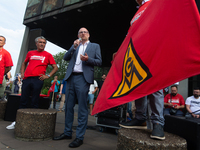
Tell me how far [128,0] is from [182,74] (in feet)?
24.2

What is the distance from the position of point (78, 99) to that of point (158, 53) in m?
1.69

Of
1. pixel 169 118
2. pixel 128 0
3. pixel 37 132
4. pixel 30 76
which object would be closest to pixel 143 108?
pixel 169 118

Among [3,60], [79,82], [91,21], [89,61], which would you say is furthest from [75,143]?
[91,21]

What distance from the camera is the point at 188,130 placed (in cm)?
162

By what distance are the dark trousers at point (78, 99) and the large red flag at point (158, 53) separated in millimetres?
833

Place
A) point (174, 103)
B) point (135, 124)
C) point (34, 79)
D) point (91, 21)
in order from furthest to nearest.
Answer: point (91, 21)
point (174, 103)
point (34, 79)
point (135, 124)

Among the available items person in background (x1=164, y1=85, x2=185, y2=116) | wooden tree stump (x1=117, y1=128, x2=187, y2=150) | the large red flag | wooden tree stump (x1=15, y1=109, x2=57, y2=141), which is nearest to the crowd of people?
wooden tree stump (x1=117, y1=128, x2=187, y2=150)

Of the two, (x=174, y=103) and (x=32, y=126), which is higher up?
(x=174, y=103)

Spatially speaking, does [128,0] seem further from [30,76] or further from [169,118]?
[169,118]

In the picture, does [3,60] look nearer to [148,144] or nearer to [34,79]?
[34,79]

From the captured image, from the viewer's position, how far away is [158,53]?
141 cm

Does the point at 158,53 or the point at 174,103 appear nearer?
the point at 158,53

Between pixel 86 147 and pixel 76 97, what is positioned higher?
pixel 76 97

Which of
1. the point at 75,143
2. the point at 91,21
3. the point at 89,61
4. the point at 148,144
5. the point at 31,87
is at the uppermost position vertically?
the point at 91,21
